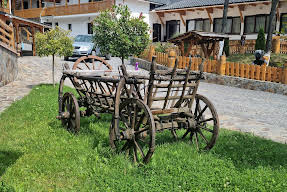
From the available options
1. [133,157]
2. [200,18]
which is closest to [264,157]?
[133,157]

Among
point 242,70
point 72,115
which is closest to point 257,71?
point 242,70

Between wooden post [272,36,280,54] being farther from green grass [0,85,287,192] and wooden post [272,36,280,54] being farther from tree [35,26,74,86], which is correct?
green grass [0,85,287,192]

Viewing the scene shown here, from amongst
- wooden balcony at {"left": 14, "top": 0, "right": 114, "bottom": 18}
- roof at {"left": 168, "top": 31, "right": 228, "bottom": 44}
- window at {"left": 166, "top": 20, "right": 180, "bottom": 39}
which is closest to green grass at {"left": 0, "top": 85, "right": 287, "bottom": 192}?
roof at {"left": 168, "top": 31, "right": 228, "bottom": 44}

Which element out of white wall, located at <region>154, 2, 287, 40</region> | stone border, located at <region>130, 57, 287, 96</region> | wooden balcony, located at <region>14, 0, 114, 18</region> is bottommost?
stone border, located at <region>130, 57, 287, 96</region>

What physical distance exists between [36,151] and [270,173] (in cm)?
361

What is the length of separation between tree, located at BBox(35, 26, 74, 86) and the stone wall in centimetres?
201

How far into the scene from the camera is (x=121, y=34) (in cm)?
1127

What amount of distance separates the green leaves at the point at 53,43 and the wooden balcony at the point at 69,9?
17.9m

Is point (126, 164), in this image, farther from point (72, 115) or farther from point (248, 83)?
point (248, 83)

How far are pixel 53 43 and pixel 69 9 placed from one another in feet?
81.6

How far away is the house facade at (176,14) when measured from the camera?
2591 cm

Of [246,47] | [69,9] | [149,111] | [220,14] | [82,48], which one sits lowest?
[149,111]

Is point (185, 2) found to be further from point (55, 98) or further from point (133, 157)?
point (133, 157)

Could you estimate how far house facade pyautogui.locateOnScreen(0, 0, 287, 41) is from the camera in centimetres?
2591
